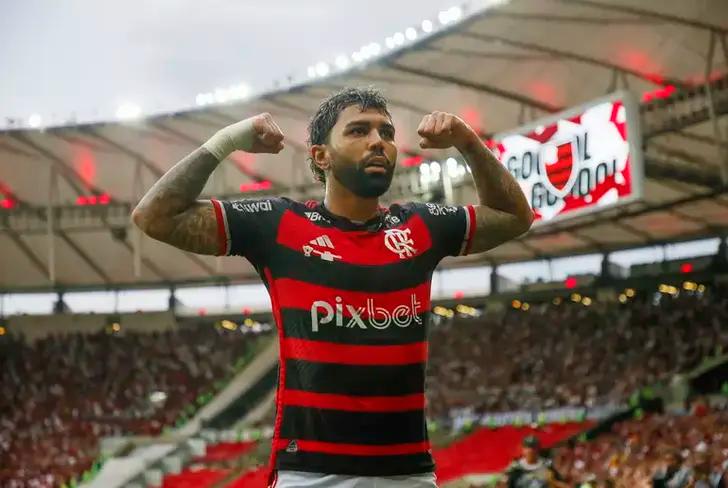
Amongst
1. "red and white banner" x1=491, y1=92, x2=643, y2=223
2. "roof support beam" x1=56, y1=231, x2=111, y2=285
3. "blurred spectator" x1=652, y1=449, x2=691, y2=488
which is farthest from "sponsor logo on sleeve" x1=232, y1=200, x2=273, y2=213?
"roof support beam" x1=56, y1=231, x2=111, y2=285

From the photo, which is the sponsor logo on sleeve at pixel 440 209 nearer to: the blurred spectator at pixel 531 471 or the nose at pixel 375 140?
the nose at pixel 375 140

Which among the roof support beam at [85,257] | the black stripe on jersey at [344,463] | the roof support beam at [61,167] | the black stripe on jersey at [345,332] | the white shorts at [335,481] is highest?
the roof support beam at [61,167]

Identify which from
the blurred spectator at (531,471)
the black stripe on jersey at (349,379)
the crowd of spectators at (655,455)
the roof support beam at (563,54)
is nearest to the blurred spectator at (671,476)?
the crowd of spectators at (655,455)

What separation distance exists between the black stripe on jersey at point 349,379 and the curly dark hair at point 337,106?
71 cm

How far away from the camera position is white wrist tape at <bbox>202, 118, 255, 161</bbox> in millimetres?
2812

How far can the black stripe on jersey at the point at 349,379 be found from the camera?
2.55m

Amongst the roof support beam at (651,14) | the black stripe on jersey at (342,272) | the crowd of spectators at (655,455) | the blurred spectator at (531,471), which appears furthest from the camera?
the roof support beam at (651,14)

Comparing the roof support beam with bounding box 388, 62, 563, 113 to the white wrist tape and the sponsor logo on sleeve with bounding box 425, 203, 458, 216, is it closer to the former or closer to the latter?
the sponsor logo on sleeve with bounding box 425, 203, 458, 216

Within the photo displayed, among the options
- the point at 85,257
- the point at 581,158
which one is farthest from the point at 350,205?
the point at 85,257

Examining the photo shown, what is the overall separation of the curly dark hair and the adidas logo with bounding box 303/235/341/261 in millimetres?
334

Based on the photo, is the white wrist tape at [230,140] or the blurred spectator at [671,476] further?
the blurred spectator at [671,476]

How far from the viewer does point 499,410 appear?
2208cm

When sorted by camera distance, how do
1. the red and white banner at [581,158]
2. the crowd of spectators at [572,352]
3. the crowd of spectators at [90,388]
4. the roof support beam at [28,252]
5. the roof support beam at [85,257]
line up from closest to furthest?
the red and white banner at [581,158] → the crowd of spectators at [572,352] → the crowd of spectators at [90,388] → the roof support beam at [28,252] → the roof support beam at [85,257]

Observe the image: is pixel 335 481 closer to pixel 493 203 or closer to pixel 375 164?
pixel 375 164
